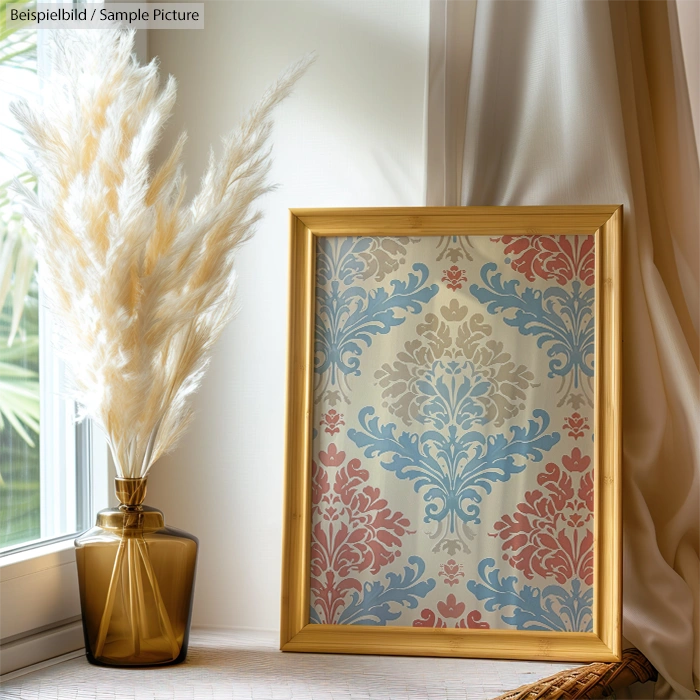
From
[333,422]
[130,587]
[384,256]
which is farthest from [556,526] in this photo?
[130,587]

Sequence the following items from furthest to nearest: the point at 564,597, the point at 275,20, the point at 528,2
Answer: the point at 275,20 < the point at 528,2 < the point at 564,597

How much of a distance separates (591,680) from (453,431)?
1.12 feet

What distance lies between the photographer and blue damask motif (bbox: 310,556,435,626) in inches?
37.9

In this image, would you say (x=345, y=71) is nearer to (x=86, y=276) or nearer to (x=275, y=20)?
(x=275, y=20)

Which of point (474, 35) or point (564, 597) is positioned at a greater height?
point (474, 35)

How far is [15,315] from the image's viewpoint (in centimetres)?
95

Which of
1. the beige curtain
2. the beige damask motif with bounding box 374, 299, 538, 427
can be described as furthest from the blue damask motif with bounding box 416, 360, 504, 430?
the beige curtain

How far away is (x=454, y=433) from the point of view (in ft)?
3.22

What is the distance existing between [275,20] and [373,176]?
0.31 m

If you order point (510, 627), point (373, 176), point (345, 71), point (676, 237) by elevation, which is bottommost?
point (510, 627)

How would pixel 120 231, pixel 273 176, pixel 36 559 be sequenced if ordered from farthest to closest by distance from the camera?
pixel 273 176
pixel 36 559
pixel 120 231

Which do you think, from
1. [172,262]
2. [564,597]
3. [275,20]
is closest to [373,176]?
[275,20]

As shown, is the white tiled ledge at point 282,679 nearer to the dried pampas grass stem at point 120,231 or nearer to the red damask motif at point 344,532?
the red damask motif at point 344,532

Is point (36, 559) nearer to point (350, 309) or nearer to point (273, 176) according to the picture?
point (350, 309)
